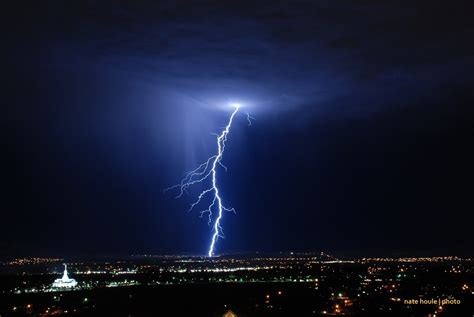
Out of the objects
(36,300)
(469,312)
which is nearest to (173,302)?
(36,300)

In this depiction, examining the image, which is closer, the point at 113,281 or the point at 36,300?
the point at 36,300

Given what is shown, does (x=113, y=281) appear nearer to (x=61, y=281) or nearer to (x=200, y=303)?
(x=61, y=281)

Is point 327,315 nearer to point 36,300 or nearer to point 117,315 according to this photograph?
point 117,315

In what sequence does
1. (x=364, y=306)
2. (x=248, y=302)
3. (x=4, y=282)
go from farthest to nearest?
(x=4, y=282), (x=248, y=302), (x=364, y=306)

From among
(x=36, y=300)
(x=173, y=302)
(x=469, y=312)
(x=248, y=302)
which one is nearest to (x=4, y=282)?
(x=36, y=300)

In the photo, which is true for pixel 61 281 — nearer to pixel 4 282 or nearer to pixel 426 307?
pixel 4 282

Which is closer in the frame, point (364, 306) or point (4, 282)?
point (364, 306)

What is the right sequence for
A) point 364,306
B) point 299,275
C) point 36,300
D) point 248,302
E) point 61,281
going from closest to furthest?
point 364,306 → point 248,302 → point 36,300 → point 61,281 → point 299,275

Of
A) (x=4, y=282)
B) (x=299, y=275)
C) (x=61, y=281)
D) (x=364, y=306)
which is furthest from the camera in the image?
(x=299, y=275)
